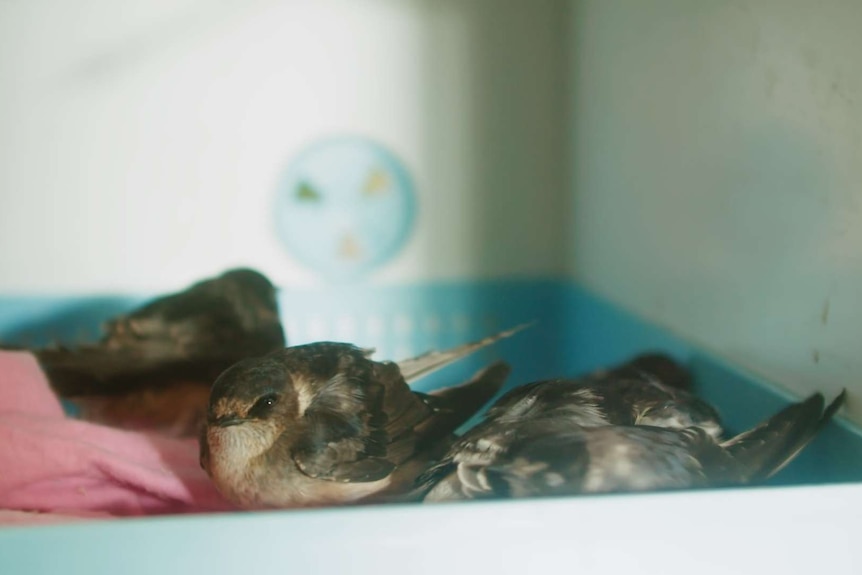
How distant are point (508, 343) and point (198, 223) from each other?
0.58 m

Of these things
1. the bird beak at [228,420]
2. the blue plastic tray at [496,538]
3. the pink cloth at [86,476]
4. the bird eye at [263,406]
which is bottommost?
the pink cloth at [86,476]

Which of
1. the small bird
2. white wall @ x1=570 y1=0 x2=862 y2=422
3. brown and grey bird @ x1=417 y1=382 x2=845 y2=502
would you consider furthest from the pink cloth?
white wall @ x1=570 y1=0 x2=862 y2=422

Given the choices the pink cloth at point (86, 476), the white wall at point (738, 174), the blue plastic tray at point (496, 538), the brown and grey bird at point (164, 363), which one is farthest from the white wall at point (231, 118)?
the blue plastic tray at point (496, 538)

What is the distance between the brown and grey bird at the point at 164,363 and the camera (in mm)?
742

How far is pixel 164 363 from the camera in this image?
0.76 metres

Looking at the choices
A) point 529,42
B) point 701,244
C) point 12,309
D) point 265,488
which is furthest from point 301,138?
point 265,488

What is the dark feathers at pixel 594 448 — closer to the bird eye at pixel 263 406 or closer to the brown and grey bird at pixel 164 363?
the bird eye at pixel 263 406

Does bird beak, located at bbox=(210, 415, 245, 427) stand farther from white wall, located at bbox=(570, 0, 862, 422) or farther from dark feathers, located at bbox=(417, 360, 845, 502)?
white wall, located at bbox=(570, 0, 862, 422)

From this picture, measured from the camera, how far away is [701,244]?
716 mm

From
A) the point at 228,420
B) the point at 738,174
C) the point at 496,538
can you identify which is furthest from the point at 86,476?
the point at 738,174

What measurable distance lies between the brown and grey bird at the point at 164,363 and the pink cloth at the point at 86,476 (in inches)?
5.1

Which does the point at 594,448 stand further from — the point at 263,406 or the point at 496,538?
the point at 263,406

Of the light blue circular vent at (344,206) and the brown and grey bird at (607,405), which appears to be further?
the light blue circular vent at (344,206)

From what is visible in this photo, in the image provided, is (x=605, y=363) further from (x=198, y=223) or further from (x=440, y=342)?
(x=198, y=223)
